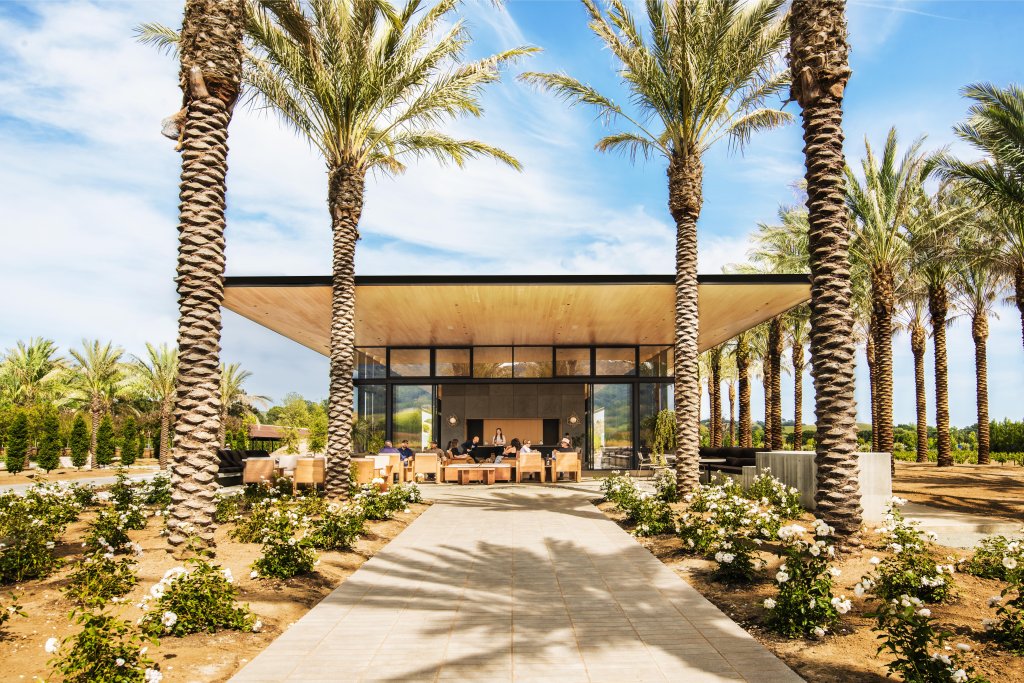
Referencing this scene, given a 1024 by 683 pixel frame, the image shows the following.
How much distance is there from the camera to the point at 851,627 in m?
5.36

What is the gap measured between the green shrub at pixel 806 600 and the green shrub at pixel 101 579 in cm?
542

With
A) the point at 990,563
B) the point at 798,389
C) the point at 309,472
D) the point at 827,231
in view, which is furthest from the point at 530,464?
the point at 798,389

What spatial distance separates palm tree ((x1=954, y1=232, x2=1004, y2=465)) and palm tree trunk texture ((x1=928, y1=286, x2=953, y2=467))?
44.5 inches

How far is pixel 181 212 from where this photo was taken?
766 cm

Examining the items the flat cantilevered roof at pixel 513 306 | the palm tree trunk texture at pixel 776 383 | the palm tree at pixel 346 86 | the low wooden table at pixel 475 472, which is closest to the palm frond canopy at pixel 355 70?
the palm tree at pixel 346 86

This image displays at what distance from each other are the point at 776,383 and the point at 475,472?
48.1 ft

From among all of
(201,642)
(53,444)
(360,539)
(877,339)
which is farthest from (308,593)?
(53,444)

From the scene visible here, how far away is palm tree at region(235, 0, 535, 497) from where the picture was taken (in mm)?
12250

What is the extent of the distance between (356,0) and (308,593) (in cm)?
1036

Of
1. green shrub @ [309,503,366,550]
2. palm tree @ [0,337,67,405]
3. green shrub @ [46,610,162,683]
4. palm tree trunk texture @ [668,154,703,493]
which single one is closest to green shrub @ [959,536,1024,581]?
palm tree trunk texture @ [668,154,703,493]

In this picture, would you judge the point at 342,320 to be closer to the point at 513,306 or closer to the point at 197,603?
the point at 513,306

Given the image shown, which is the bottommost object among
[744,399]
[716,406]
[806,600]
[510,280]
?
[806,600]

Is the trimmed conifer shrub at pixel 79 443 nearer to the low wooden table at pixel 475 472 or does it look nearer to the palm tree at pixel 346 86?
the low wooden table at pixel 475 472

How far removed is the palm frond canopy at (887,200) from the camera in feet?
63.9
